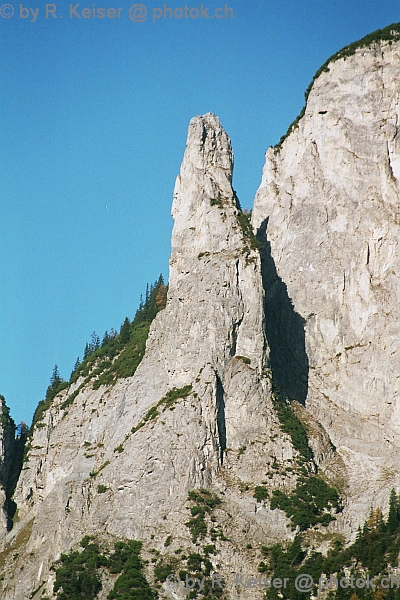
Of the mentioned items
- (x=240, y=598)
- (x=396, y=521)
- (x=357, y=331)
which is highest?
(x=357, y=331)

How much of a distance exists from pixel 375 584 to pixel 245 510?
646 inches

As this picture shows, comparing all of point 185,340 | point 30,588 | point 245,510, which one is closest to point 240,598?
point 245,510

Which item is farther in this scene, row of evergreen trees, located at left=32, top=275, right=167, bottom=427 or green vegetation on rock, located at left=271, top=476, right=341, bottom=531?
row of evergreen trees, located at left=32, top=275, right=167, bottom=427

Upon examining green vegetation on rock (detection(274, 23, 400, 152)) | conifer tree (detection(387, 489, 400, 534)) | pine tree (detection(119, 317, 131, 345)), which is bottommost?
conifer tree (detection(387, 489, 400, 534))

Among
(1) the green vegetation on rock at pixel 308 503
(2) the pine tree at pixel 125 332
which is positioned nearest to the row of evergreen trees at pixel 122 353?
(2) the pine tree at pixel 125 332

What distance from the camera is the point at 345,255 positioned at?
13012 centimetres

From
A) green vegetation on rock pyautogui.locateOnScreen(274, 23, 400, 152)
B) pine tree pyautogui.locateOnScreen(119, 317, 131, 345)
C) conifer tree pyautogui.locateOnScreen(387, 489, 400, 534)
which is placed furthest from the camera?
pine tree pyautogui.locateOnScreen(119, 317, 131, 345)

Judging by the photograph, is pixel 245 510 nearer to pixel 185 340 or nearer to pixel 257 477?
pixel 257 477

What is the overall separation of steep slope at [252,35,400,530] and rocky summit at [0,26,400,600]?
7.3 inches

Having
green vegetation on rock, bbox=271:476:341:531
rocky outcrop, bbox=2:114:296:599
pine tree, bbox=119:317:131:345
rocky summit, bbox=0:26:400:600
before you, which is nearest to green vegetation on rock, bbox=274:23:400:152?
rocky summit, bbox=0:26:400:600

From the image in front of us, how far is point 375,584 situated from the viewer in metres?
98.6

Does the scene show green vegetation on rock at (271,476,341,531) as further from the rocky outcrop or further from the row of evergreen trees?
the row of evergreen trees

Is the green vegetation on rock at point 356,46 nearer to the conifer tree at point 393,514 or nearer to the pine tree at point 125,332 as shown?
the pine tree at point 125,332

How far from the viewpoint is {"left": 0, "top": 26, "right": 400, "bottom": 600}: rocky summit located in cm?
10869
